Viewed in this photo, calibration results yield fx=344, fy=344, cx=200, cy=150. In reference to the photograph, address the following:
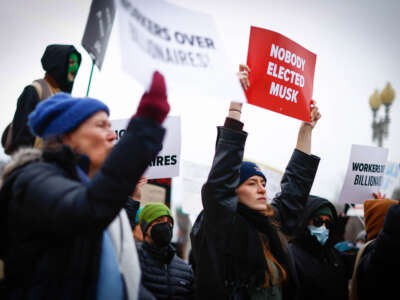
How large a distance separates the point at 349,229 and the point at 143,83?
30.0 ft

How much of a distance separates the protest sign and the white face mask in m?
2.34

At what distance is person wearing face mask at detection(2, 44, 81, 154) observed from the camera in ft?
6.77

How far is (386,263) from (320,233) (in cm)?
110

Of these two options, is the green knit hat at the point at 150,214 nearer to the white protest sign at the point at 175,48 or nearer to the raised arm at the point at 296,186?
the raised arm at the point at 296,186

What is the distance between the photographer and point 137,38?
1.43 metres

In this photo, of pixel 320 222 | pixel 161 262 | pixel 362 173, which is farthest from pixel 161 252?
pixel 362 173

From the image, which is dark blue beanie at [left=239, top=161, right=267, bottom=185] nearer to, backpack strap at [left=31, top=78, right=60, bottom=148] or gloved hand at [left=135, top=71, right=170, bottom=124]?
gloved hand at [left=135, top=71, right=170, bottom=124]

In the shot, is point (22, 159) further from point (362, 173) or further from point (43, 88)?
point (362, 173)

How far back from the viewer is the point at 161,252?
305cm

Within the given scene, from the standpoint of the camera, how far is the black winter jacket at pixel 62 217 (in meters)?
1.18

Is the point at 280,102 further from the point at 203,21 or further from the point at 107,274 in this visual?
the point at 107,274

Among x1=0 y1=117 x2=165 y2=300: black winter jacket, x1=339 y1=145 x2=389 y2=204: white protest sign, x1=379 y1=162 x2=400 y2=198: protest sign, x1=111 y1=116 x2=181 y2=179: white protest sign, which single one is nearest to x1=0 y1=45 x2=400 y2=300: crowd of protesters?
x1=0 y1=117 x2=165 y2=300: black winter jacket

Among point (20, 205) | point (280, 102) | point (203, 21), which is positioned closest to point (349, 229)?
point (280, 102)

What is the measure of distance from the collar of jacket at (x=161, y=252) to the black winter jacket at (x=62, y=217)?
1.77 m
